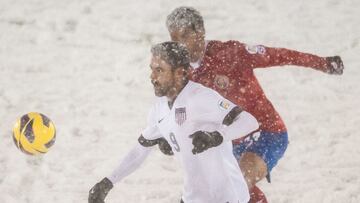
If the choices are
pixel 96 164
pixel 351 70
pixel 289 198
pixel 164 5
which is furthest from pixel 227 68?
pixel 164 5

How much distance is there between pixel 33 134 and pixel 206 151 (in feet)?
5.99

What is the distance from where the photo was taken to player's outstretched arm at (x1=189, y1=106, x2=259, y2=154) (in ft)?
11.9

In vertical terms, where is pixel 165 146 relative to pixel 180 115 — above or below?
below

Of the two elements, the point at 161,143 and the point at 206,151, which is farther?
the point at 161,143

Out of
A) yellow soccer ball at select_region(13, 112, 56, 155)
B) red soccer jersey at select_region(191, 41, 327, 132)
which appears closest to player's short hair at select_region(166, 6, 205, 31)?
red soccer jersey at select_region(191, 41, 327, 132)

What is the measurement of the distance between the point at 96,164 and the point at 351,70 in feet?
11.4

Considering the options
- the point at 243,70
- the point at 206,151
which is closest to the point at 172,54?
the point at 206,151

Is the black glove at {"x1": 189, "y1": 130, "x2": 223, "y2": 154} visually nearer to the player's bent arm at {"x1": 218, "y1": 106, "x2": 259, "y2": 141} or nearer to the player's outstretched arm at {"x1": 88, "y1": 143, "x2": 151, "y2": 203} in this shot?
the player's bent arm at {"x1": 218, "y1": 106, "x2": 259, "y2": 141}

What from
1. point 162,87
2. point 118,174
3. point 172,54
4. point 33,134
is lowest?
point 33,134

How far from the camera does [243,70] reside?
4.79 m

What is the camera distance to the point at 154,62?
12.5ft

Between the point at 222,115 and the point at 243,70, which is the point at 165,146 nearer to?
the point at 222,115

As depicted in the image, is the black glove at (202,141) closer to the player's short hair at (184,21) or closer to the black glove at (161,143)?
the black glove at (161,143)

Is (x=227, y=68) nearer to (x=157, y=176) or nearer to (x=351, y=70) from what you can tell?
(x=157, y=176)
